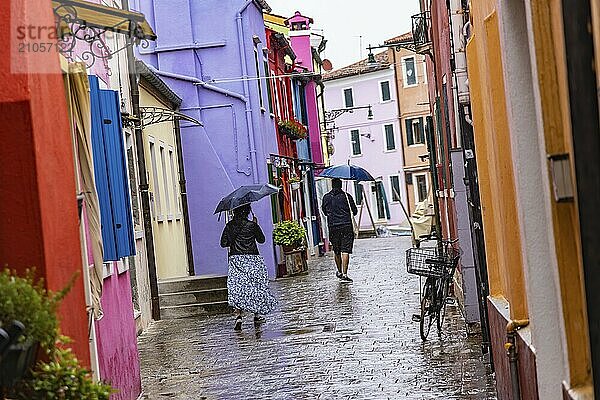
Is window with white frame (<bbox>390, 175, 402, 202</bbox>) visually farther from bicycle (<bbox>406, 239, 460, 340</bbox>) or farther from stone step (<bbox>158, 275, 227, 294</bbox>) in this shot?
bicycle (<bbox>406, 239, 460, 340</bbox>)

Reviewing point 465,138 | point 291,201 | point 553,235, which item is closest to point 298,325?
point 465,138

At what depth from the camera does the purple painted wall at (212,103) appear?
3094 cm

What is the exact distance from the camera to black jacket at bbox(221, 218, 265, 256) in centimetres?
1825

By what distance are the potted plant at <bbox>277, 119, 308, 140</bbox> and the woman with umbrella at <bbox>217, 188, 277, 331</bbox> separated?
61.3 ft

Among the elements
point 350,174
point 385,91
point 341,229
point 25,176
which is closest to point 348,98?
point 385,91

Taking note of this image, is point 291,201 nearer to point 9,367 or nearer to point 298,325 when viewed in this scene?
point 298,325

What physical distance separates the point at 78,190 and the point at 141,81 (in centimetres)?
1375

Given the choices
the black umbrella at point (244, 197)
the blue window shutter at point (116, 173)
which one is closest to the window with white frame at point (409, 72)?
the black umbrella at point (244, 197)

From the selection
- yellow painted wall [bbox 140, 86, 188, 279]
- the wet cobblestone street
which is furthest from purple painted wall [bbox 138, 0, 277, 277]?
the wet cobblestone street

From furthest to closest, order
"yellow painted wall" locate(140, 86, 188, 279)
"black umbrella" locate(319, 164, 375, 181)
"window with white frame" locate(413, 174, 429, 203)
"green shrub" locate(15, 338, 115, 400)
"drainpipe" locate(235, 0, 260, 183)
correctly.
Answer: "window with white frame" locate(413, 174, 429, 203) → "drainpipe" locate(235, 0, 260, 183) → "black umbrella" locate(319, 164, 375, 181) → "yellow painted wall" locate(140, 86, 188, 279) → "green shrub" locate(15, 338, 115, 400)

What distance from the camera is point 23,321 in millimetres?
5367

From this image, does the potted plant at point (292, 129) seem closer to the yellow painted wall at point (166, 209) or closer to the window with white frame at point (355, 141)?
the yellow painted wall at point (166, 209)

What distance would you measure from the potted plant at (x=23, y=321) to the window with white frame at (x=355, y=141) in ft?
221

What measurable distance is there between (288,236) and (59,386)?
25846 mm
